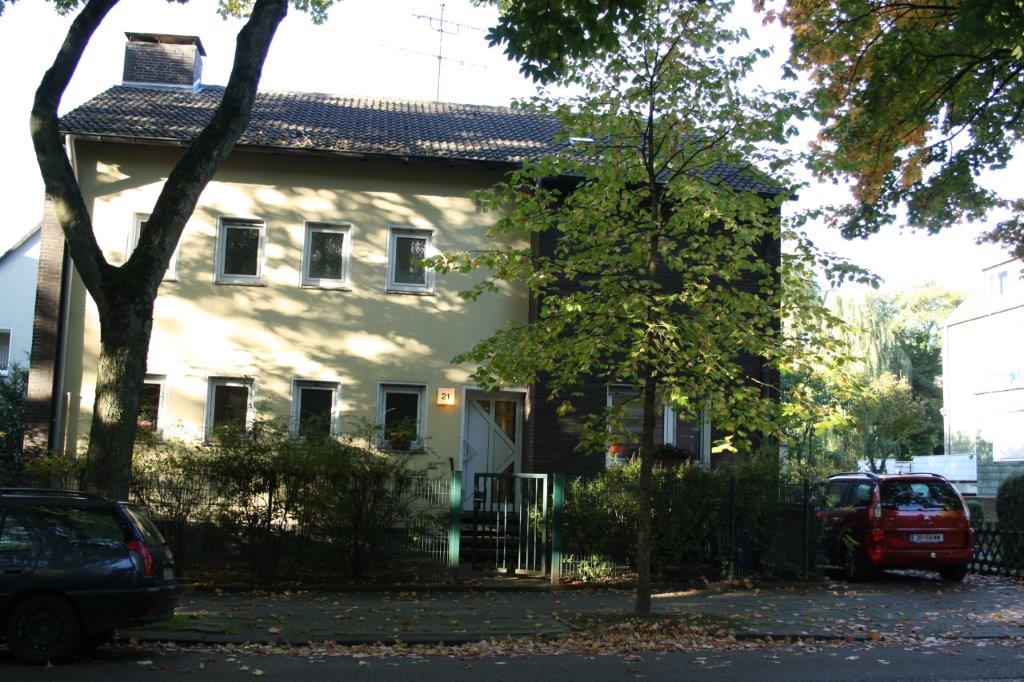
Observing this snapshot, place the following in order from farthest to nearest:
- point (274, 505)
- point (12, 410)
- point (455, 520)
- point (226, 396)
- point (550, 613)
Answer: point (12, 410), point (226, 396), point (455, 520), point (274, 505), point (550, 613)

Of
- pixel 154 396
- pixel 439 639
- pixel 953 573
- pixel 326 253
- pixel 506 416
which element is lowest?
pixel 439 639

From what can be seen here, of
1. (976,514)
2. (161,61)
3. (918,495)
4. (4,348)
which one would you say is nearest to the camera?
(918,495)

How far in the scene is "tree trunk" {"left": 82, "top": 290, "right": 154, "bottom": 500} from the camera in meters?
11.4

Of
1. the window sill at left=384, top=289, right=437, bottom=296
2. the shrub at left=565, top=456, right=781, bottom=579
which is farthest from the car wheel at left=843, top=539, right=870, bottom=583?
the window sill at left=384, top=289, right=437, bottom=296

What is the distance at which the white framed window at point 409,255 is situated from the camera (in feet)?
64.3

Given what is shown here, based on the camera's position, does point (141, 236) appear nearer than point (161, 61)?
Yes

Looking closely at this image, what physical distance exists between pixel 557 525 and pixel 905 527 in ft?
18.8

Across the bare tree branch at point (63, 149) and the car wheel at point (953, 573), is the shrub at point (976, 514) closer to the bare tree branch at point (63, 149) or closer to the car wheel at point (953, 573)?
the car wheel at point (953, 573)

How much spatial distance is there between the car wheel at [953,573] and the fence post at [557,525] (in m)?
6.52

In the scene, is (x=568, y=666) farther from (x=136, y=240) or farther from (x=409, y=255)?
(x=136, y=240)

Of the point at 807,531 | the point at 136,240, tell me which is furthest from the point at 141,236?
the point at 807,531

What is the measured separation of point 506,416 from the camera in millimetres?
19969

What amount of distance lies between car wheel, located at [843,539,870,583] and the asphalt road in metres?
6.00

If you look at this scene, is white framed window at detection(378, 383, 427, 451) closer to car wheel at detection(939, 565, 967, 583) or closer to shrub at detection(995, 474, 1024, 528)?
car wheel at detection(939, 565, 967, 583)
